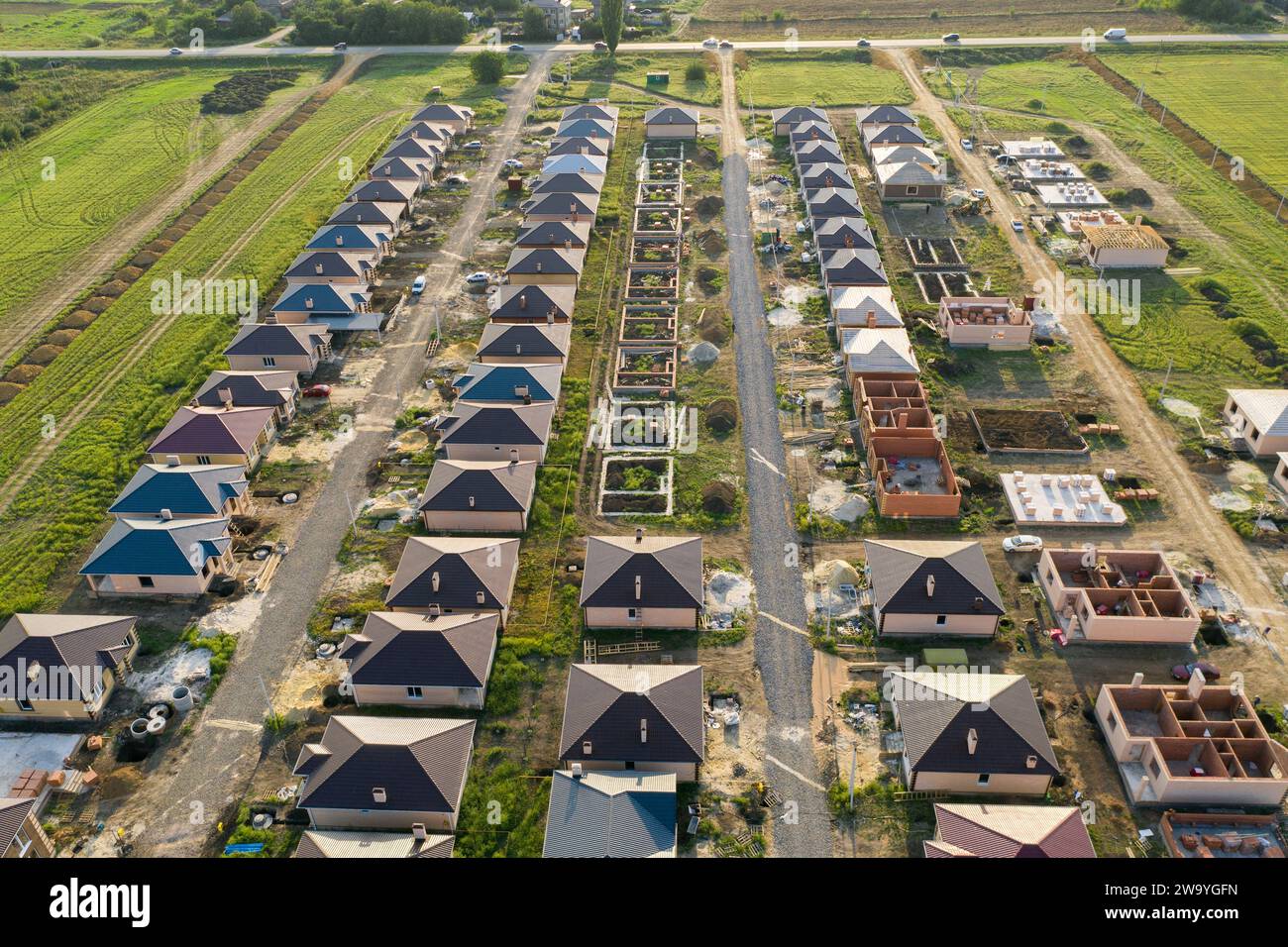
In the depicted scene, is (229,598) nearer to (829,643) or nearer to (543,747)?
(543,747)

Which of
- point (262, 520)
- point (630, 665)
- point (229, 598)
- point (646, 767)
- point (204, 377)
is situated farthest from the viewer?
point (204, 377)

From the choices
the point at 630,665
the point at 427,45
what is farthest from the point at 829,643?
the point at 427,45

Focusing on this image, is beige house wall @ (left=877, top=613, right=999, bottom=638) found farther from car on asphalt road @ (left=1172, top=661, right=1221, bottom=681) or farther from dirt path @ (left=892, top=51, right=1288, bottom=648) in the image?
dirt path @ (left=892, top=51, right=1288, bottom=648)

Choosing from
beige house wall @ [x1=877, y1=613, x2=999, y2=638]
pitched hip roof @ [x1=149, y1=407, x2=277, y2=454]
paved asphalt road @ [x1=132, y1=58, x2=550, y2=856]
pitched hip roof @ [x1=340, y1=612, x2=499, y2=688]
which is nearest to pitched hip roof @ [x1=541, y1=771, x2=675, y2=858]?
pitched hip roof @ [x1=340, y1=612, x2=499, y2=688]

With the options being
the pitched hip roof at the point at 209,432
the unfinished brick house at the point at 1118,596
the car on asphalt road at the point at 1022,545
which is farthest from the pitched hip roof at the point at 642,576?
the pitched hip roof at the point at 209,432

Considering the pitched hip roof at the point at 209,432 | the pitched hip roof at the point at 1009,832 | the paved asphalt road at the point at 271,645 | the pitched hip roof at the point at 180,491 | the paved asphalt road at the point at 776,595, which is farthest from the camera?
the pitched hip roof at the point at 209,432

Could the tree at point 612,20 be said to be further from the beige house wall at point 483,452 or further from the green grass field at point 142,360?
the beige house wall at point 483,452

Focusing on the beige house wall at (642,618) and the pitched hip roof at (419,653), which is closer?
the pitched hip roof at (419,653)

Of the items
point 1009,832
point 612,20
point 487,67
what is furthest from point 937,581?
point 612,20
